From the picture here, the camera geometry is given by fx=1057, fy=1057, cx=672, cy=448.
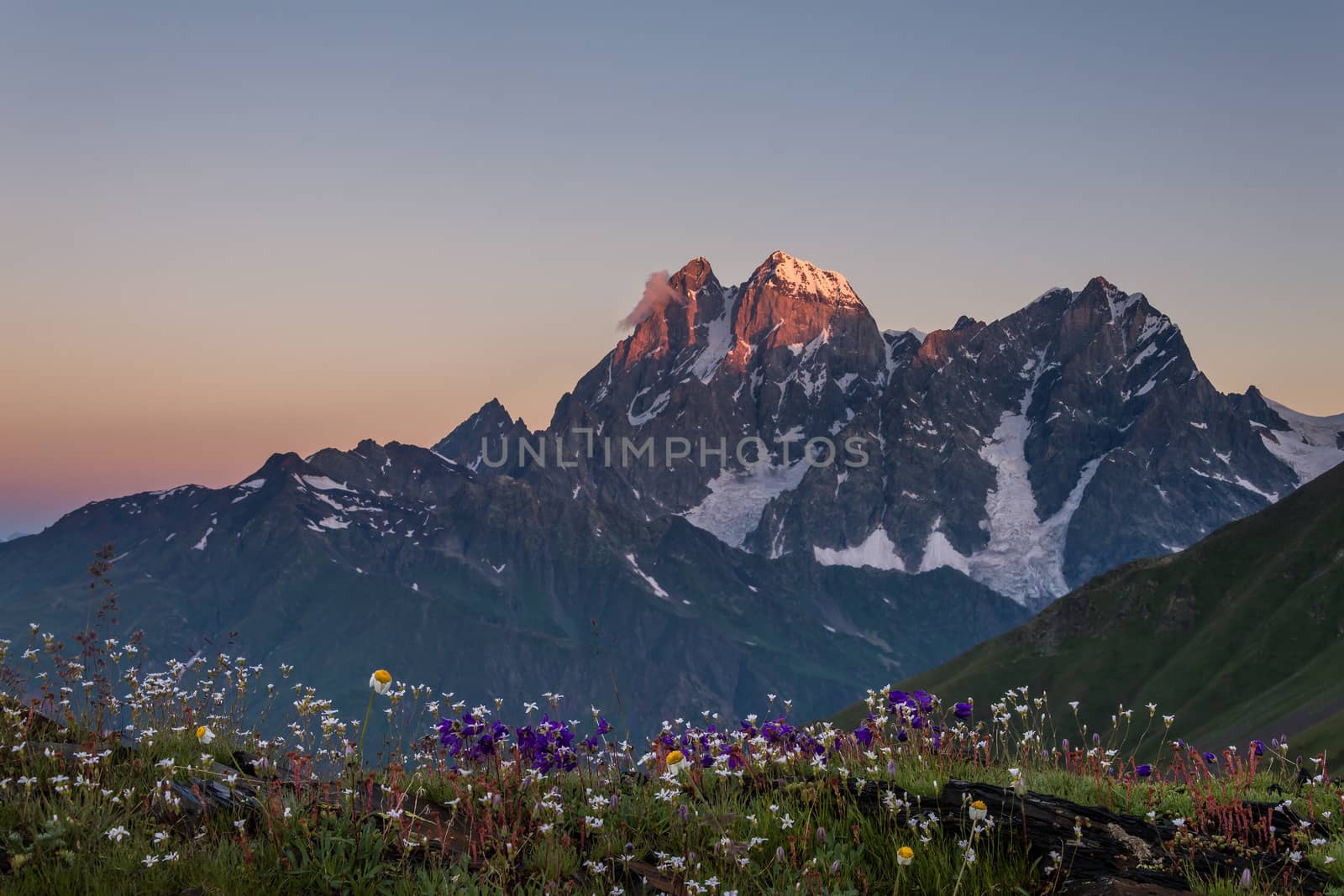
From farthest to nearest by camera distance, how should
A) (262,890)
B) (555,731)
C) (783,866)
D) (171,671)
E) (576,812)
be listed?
(171,671) < (555,731) < (576,812) < (783,866) < (262,890)

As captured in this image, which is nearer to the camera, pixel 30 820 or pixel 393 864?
pixel 393 864

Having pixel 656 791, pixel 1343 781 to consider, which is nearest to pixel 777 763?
pixel 656 791

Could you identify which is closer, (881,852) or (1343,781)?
(881,852)

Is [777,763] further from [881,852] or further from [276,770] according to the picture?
[276,770]

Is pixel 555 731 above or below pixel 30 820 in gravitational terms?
above

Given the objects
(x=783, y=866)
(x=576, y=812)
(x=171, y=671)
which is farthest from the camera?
(x=171, y=671)

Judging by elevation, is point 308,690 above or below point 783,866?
above

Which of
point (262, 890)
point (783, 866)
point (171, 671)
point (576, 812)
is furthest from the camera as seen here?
point (171, 671)

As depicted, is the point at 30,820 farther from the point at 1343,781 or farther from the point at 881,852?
the point at 1343,781

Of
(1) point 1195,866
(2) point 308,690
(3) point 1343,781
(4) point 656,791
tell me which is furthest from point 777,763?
(3) point 1343,781

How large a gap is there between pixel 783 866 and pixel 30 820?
6.60 m

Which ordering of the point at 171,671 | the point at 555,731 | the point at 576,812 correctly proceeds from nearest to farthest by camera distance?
1. the point at 576,812
2. the point at 555,731
3. the point at 171,671

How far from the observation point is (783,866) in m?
8.68

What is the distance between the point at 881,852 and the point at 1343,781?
254 inches
